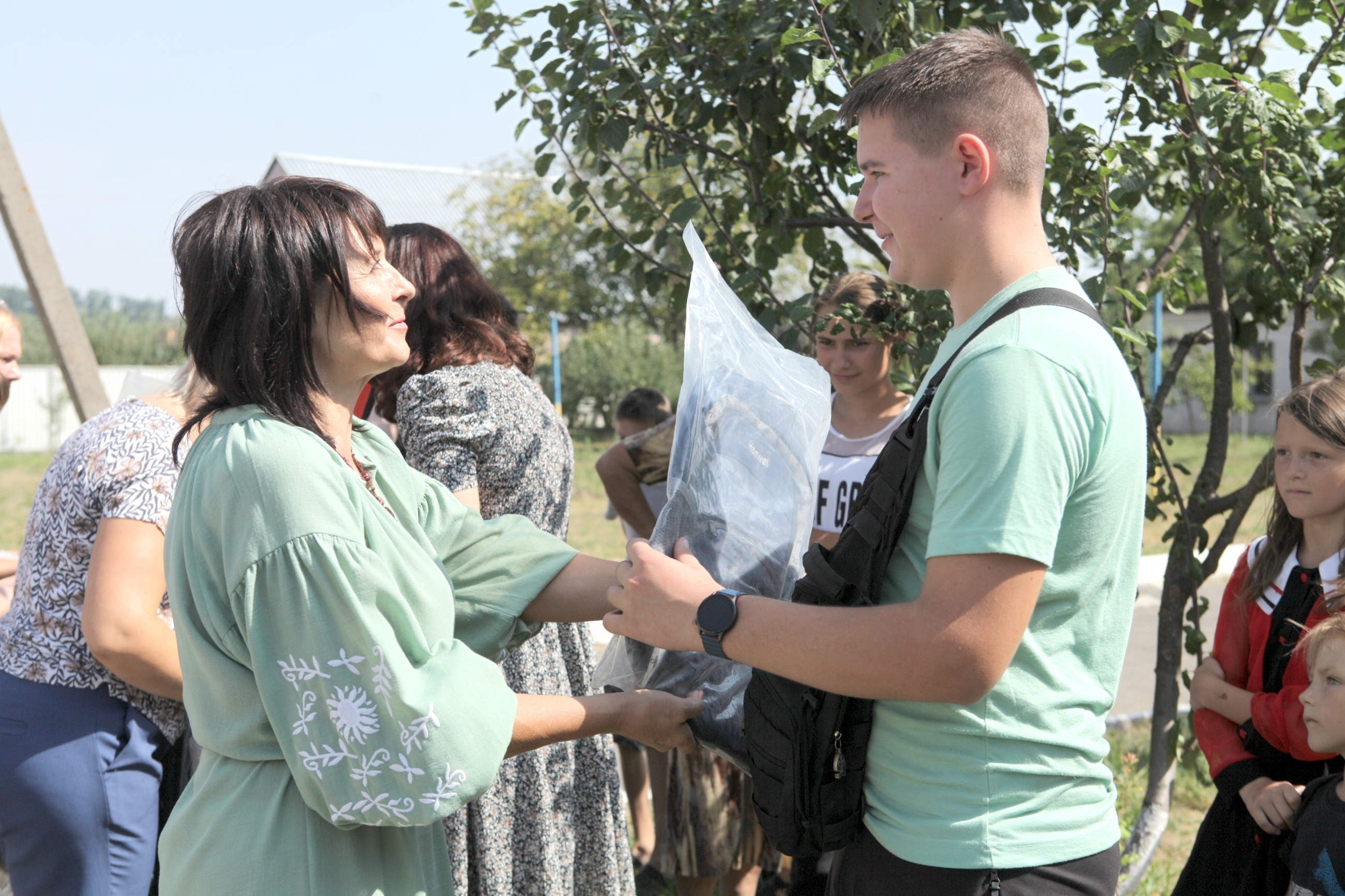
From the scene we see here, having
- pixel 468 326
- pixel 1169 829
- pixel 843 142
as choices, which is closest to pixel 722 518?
pixel 468 326

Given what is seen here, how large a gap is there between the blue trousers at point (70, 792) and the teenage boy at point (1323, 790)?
2380mm

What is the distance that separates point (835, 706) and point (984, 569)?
314 mm

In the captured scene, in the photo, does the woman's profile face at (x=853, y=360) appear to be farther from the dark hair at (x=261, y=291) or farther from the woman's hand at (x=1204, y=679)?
the dark hair at (x=261, y=291)

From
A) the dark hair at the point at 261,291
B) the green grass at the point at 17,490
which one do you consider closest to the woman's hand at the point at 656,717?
the dark hair at the point at 261,291

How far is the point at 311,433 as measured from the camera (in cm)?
148

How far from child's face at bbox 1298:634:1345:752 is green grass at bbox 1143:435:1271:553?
537mm

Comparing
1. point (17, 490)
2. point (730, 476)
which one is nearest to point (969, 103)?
point (730, 476)

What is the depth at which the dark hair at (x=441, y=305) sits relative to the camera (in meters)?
2.51

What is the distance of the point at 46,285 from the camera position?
13.2 ft

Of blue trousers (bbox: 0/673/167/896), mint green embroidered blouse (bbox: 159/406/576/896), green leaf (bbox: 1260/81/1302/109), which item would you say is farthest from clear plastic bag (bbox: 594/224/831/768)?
green leaf (bbox: 1260/81/1302/109)

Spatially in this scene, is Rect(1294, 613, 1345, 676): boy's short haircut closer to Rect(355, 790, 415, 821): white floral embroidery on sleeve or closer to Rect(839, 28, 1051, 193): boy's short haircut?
Rect(839, 28, 1051, 193): boy's short haircut

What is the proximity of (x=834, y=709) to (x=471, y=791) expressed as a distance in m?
0.50

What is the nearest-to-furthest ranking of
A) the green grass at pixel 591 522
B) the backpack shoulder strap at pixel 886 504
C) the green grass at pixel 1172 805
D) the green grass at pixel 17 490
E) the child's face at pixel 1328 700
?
1. the backpack shoulder strap at pixel 886 504
2. the child's face at pixel 1328 700
3. the green grass at pixel 1172 805
4. the green grass at pixel 591 522
5. the green grass at pixel 17 490

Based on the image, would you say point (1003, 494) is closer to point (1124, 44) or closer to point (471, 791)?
point (471, 791)
